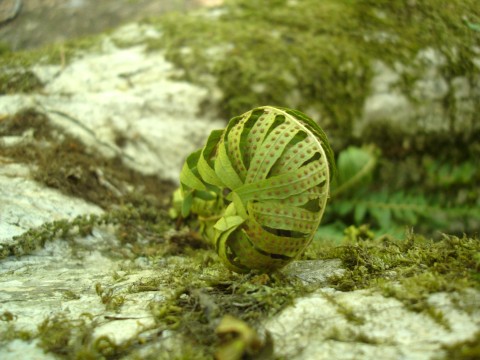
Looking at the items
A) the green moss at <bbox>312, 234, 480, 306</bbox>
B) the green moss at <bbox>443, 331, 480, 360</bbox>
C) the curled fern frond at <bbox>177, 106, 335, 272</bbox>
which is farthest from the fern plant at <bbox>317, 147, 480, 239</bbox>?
the green moss at <bbox>443, 331, 480, 360</bbox>

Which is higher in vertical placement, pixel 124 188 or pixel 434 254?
pixel 434 254

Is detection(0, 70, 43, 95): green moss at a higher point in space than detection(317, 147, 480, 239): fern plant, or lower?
higher

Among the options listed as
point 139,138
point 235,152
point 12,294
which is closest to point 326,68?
point 139,138

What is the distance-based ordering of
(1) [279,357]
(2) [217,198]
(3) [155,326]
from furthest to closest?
(2) [217,198]
(3) [155,326]
(1) [279,357]

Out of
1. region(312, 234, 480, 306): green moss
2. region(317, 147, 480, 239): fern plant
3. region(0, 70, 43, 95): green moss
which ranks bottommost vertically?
region(317, 147, 480, 239): fern plant

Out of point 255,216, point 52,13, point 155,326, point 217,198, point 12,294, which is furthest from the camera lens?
point 52,13

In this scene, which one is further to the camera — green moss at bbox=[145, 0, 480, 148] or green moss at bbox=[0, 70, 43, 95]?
green moss at bbox=[145, 0, 480, 148]

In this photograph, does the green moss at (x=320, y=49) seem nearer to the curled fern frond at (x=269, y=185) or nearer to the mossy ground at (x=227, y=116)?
the mossy ground at (x=227, y=116)

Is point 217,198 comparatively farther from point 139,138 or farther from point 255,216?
point 139,138

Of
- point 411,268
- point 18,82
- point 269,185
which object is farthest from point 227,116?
point 411,268

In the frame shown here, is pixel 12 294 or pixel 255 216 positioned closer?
pixel 255 216

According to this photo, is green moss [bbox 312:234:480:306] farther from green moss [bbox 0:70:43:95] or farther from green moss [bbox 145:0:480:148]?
green moss [bbox 0:70:43:95]
